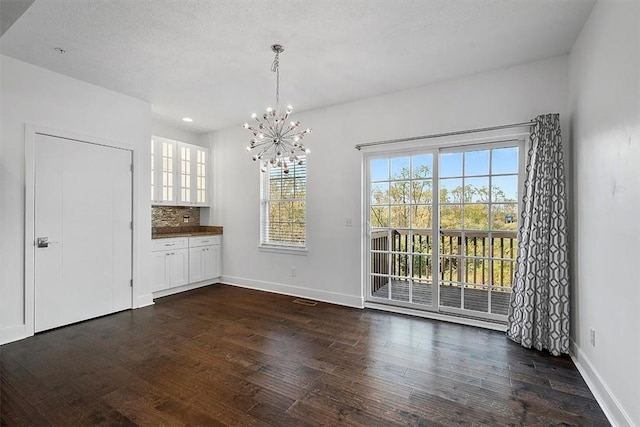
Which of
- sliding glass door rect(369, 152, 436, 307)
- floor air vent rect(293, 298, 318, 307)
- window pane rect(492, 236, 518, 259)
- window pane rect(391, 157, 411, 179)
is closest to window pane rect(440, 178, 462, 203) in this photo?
sliding glass door rect(369, 152, 436, 307)

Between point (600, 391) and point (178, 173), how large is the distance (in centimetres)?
569

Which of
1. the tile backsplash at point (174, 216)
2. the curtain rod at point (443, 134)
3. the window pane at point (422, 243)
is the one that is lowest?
the window pane at point (422, 243)

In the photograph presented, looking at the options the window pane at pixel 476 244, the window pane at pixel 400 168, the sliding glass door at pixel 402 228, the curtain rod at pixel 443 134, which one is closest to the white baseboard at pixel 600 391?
the window pane at pixel 476 244

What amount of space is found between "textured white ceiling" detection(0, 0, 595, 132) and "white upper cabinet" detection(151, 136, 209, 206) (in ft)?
4.03

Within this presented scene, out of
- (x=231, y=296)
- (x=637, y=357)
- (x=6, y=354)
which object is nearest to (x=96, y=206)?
(x=6, y=354)

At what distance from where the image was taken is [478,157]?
3.58m

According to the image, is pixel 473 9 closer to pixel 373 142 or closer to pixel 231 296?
pixel 373 142

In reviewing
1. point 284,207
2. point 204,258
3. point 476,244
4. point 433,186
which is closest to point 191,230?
point 204,258

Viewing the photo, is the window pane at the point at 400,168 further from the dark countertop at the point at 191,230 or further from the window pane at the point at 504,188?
the dark countertop at the point at 191,230

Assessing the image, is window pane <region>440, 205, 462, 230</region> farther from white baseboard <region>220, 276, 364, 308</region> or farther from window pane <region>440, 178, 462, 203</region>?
white baseboard <region>220, 276, 364, 308</region>

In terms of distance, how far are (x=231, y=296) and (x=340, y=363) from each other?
2.63 meters

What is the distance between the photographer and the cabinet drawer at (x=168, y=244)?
4.57m

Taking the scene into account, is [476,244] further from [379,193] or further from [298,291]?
[298,291]

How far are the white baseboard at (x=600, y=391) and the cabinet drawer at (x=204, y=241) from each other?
5.03 m
